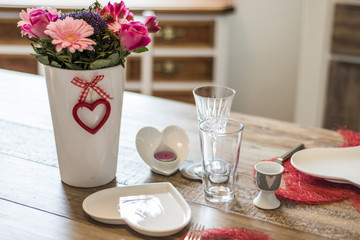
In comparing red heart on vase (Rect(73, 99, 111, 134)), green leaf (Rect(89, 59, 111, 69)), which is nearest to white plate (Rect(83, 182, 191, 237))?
red heart on vase (Rect(73, 99, 111, 134))

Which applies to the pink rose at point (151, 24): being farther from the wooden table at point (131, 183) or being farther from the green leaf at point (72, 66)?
the wooden table at point (131, 183)

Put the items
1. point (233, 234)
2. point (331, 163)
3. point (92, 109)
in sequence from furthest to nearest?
point (331, 163) < point (92, 109) < point (233, 234)

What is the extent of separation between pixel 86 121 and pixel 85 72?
0.10m

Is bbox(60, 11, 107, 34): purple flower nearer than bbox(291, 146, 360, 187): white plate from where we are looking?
Yes

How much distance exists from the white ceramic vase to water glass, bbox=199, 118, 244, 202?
0.64 ft

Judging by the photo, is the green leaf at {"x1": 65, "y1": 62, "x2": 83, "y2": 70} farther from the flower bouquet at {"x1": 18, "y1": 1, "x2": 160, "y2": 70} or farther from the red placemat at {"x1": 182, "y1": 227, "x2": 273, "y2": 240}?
the red placemat at {"x1": 182, "y1": 227, "x2": 273, "y2": 240}

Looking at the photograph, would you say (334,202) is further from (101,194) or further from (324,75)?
(324,75)

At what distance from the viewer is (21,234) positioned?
86cm

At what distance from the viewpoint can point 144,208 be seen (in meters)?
0.95

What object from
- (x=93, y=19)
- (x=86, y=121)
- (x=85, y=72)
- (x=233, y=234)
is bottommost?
(x=233, y=234)

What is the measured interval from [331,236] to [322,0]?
5.60 ft

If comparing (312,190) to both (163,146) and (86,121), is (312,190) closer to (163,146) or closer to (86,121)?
(163,146)

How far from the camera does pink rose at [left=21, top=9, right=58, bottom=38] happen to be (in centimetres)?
92

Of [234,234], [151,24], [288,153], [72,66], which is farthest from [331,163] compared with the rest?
[72,66]
